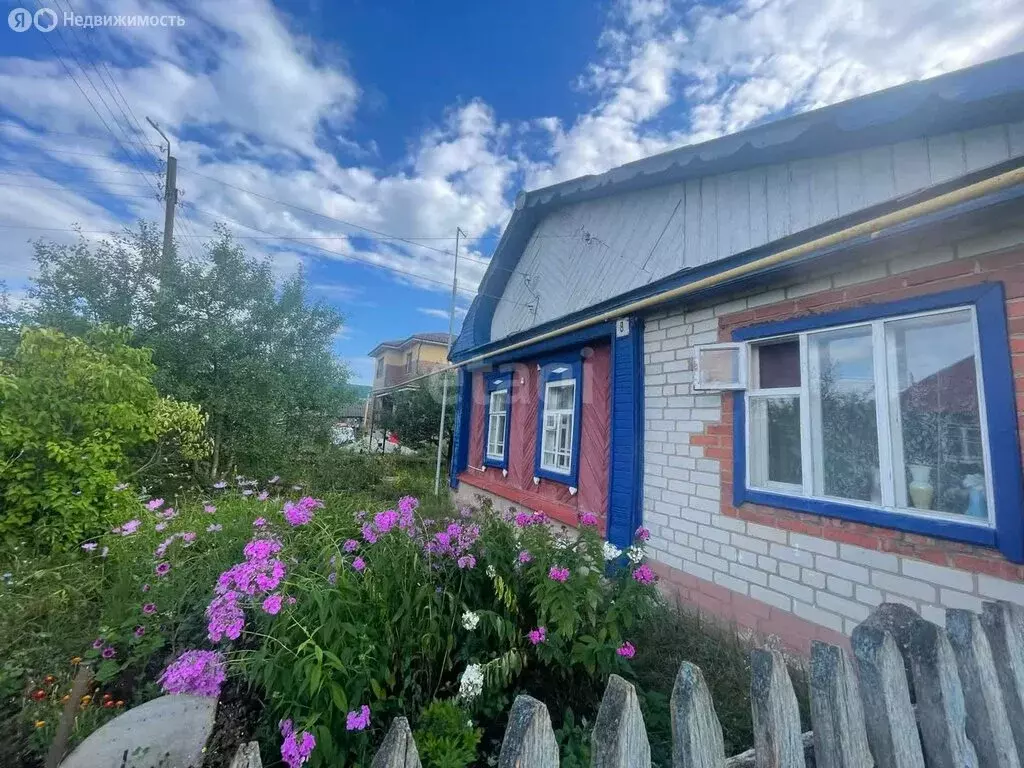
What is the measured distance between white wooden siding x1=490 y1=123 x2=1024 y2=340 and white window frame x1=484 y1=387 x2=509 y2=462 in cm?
141

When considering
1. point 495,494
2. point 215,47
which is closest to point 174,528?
point 495,494

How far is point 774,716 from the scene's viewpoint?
1.07 m

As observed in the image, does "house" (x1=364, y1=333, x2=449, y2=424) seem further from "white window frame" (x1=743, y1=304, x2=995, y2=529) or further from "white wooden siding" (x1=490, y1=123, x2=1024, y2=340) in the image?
"white window frame" (x1=743, y1=304, x2=995, y2=529)

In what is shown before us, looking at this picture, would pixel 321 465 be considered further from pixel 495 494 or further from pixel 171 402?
pixel 495 494

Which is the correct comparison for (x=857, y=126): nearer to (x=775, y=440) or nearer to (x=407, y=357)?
(x=775, y=440)

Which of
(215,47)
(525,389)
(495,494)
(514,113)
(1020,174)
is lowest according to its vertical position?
(495,494)

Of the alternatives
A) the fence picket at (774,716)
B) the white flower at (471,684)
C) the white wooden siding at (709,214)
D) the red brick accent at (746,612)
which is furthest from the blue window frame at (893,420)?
the white flower at (471,684)

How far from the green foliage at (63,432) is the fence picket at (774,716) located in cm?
540

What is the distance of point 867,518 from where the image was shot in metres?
2.77

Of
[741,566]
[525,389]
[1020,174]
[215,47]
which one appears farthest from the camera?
[525,389]

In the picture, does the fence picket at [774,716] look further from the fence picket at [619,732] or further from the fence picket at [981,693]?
the fence picket at [981,693]

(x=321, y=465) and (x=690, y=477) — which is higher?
(x=690, y=477)

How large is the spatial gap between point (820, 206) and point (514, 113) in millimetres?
5365

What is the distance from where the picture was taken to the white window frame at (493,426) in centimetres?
782
